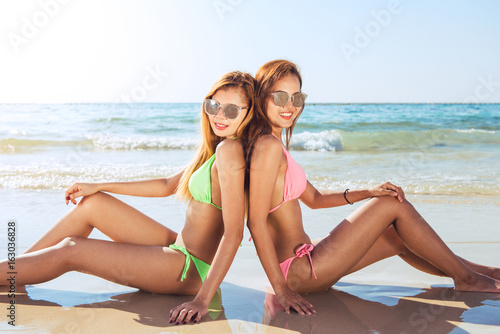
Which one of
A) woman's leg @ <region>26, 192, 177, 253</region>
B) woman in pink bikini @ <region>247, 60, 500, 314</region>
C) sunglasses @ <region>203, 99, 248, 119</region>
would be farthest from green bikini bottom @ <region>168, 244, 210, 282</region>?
sunglasses @ <region>203, 99, 248, 119</region>

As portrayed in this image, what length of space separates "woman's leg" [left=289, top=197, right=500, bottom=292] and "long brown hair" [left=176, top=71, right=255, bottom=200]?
86 cm

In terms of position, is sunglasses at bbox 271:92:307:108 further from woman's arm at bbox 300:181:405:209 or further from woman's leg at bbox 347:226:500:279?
woman's leg at bbox 347:226:500:279

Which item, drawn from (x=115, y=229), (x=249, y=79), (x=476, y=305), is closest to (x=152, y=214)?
(x=115, y=229)

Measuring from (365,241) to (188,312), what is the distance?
1178 millimetres

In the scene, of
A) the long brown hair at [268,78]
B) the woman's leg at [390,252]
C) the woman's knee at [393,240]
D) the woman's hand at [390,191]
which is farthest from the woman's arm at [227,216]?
the woman's knee at [393,240]

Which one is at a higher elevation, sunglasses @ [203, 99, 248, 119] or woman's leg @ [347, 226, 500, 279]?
sunglasses @ [203, 99, 248, 119]

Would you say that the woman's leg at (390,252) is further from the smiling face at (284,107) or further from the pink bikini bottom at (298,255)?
the smiling face at (284,107)

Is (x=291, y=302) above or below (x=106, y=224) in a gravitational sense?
below

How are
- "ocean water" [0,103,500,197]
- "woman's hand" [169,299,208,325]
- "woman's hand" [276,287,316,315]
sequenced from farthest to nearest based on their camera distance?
"ocean water" [0,103,500,197]
"woman's hand" [276,287,316,315]
"woman's hand" [169,299,208,325]

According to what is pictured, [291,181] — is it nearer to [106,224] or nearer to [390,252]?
[390,252]

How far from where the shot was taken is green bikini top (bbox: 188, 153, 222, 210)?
3.03 m

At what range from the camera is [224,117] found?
3068 mm

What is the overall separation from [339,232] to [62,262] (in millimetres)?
1709

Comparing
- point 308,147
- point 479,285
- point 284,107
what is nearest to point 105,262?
point 284,107
